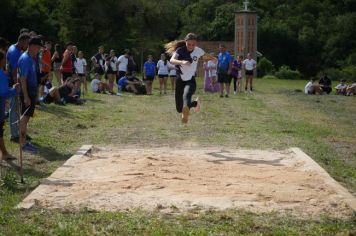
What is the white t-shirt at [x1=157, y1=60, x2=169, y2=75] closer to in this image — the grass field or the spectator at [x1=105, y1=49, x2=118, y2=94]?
the grass field

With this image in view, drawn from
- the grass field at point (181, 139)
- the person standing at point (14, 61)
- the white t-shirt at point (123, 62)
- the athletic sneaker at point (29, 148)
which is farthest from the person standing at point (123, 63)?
the athletic sneaker at point (29, 148)

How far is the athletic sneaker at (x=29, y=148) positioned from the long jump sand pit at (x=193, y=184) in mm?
905

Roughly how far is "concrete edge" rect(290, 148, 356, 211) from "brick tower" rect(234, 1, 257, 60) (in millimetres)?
40815

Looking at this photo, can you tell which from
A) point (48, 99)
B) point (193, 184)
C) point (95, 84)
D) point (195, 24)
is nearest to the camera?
point (193, 184)

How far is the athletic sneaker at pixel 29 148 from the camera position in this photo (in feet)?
37.9

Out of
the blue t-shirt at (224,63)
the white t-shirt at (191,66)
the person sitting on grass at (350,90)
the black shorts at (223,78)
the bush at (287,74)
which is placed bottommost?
the bush at (287,74)

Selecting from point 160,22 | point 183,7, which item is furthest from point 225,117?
point 183,7

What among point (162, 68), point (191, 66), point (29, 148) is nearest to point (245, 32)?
point (162, 68)

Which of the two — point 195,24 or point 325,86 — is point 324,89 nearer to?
point 325,86

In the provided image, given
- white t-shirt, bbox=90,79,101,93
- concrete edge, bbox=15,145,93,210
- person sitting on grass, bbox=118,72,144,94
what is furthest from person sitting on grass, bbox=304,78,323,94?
concrete edge, bbox=15,145,93,210

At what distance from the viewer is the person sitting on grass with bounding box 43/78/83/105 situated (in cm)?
1972

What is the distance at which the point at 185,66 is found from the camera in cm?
1286

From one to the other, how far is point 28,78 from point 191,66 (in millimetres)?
3324

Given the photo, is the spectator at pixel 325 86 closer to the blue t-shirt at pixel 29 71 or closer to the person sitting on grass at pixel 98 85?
the person sitting on grass at pixel 98 85
